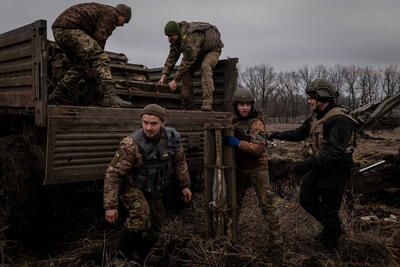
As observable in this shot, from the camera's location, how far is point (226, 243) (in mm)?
3361

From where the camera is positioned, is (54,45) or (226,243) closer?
(226,243)

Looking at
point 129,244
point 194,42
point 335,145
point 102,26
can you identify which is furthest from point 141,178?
point 194,42

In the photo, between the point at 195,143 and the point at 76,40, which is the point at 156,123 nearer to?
the point at 195,143

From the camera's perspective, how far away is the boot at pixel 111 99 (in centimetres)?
374

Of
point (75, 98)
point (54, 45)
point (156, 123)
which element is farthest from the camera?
point (54, 45)

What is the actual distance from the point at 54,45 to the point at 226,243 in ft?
11.4

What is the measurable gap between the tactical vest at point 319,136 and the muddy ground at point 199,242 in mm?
Result: 1014

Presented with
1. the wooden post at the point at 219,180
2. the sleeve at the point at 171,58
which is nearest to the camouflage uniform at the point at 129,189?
the wooden post at the point at 219,180

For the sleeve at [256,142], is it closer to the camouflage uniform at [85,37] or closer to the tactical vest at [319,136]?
the tactical vest at [319,136]

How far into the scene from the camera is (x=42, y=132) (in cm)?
341

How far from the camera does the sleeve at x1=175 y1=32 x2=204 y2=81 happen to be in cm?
487

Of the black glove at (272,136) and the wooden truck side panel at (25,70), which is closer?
the wooden truck side panel at (25,70)

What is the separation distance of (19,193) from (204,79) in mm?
2753

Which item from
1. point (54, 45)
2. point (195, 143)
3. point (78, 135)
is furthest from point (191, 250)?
point (54, 45)
